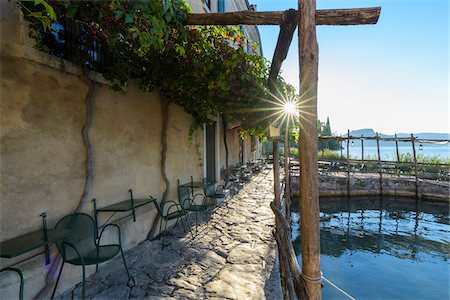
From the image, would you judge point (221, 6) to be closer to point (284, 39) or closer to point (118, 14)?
point (284, 39)

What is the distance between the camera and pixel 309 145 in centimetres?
237

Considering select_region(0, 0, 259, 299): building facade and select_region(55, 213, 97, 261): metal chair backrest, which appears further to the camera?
select_region(55, 213, 97, 261): metal chair backrest

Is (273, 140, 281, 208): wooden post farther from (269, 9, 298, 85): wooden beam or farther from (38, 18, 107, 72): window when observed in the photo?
(38, 18, 107, 72): window

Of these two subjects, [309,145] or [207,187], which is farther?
[207,187]

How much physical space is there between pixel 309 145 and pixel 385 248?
857 cm

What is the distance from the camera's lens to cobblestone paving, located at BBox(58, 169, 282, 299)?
9.52 feet

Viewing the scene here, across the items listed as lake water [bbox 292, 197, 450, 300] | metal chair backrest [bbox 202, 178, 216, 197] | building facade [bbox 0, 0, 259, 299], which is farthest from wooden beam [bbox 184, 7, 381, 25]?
lake water [bbox 292, 197, 450, 300]

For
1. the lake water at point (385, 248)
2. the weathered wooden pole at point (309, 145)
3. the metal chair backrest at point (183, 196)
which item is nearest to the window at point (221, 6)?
the metal chair backrest at point (183, 196)

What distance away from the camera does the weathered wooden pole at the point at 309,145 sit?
7.55 feet

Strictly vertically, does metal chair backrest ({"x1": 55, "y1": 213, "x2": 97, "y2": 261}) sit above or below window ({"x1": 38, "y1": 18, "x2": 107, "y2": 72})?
below

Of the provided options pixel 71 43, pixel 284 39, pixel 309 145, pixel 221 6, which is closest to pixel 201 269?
pixel 309 145

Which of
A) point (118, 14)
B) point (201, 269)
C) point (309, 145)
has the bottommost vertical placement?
point (201, 269)

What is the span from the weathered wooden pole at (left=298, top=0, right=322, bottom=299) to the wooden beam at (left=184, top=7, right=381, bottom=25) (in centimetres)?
21

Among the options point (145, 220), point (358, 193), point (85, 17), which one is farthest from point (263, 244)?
point (358, 193)
